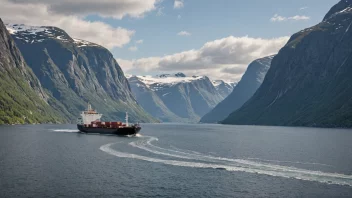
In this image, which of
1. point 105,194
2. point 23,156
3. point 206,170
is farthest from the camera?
point 23,156

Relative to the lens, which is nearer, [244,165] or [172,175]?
[172,175]

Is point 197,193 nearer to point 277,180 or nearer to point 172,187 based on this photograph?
point 172,187

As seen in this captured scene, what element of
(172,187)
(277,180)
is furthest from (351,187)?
(172,187)

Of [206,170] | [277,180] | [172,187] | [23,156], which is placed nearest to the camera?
[172,187]

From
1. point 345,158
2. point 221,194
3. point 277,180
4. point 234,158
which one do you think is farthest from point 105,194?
point 345,158

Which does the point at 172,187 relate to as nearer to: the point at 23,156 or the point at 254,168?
the point at 254,168

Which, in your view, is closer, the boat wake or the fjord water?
the fjord water

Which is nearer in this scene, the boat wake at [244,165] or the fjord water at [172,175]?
the fjord water at [172,175]

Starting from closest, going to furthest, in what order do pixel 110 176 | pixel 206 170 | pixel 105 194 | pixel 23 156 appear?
pixel 105 194, pixel 110 176, pixel 206 170, pixel 23 156

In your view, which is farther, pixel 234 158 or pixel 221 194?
pixel 234 158
